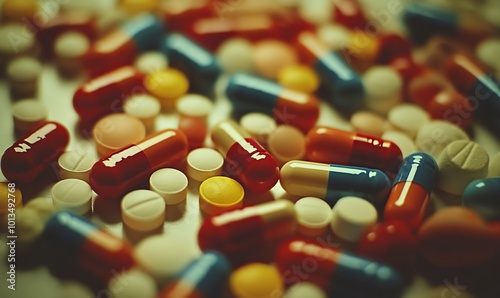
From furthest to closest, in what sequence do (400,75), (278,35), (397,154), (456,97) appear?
(278,35), (400,75), (456,97), (397,154)

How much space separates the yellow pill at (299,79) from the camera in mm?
2137

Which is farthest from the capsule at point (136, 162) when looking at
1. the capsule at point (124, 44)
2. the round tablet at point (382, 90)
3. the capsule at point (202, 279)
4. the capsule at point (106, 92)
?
the round tablet at point (382, 90)

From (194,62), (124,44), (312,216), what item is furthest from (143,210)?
(124,44)

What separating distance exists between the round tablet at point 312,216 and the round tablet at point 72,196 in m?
0.61

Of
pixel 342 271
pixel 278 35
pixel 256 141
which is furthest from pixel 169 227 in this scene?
pixel 278 35

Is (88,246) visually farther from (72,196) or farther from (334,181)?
(334,181)

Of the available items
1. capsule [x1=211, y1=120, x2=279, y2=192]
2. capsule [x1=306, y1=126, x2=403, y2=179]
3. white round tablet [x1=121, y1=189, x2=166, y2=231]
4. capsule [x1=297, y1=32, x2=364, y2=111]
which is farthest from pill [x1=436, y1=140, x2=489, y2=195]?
white round tablet [x1=121, y1=189, x2=166, y2=231]

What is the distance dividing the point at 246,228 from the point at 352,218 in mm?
307

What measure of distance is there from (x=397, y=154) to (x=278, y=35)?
85 centimetres

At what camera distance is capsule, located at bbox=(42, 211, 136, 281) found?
1.46 metres

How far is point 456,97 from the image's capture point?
2.04 m

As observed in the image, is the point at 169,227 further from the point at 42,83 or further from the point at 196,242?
the point at 42,83

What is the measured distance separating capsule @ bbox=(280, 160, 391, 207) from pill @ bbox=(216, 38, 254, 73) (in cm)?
62

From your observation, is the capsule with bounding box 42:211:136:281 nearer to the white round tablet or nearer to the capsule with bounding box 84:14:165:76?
the white round tablet
